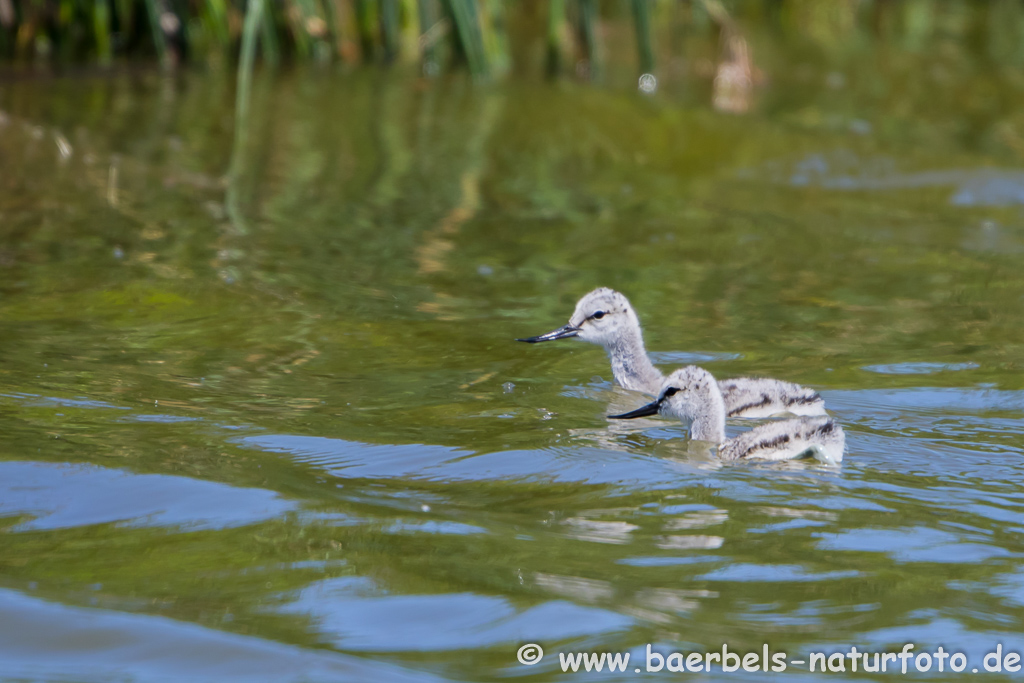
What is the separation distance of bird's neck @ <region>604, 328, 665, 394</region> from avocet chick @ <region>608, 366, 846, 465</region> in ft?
1.77

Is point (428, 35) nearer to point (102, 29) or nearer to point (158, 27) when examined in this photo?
point (158, 27)

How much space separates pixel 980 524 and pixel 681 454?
123 centimetres

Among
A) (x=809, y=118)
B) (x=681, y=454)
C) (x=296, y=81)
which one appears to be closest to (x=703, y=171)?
(x=809, y=118)

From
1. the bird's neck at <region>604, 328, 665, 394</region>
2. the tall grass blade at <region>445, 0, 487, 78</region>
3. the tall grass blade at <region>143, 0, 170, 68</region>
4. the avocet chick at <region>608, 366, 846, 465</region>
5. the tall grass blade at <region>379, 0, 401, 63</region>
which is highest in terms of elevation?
the tall grass blade at <region>379, 0, 401, 63</region>

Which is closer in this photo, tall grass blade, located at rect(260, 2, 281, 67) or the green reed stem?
the green reed stem

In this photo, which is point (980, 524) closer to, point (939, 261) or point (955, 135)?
point (939, 261)

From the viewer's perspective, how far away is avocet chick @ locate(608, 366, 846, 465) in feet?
15.8

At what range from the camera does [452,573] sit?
3.79 meters

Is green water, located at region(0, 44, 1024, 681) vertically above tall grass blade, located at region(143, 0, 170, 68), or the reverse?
tall grass blade, located at region(143, 0, 170, 68)

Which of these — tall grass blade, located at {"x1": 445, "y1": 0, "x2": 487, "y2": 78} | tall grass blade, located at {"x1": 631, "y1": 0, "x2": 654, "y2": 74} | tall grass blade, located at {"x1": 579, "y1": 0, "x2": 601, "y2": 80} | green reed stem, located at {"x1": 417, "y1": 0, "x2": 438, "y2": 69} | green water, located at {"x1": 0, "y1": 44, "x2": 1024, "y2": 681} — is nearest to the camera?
green water, located at {"x1": 0, "y1": 44, "x2": 1024, "y2": 681}

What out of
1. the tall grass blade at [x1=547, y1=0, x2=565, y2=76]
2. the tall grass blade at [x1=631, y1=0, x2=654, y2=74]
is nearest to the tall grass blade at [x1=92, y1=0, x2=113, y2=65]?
the tall grass blade at [x1=547, y1=0, x2=565, y2=76]

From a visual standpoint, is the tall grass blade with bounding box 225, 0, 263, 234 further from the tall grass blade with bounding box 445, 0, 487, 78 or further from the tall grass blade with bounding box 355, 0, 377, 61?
the tall grass blade with bounding box 445, 0, 487, 78

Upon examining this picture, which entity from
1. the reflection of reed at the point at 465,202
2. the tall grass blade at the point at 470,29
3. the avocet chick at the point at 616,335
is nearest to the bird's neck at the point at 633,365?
the avocet chick at the point at 616,335

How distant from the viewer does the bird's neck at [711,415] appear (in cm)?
525
